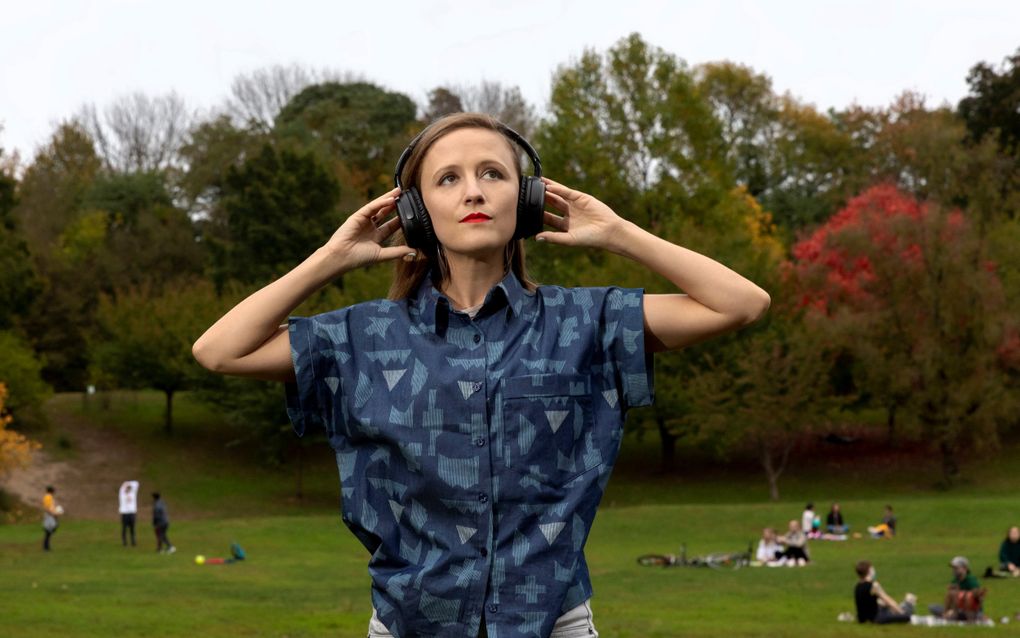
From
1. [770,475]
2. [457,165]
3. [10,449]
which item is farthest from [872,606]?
[10,449]

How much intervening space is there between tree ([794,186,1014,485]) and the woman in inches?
1932

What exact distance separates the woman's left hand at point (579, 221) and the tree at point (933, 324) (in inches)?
1928

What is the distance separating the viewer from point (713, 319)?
390cm

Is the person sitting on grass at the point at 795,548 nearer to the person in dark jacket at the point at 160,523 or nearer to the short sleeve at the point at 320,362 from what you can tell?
the person in dark jacket at the point at 160,523

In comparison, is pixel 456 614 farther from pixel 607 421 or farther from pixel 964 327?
pixel 964 327

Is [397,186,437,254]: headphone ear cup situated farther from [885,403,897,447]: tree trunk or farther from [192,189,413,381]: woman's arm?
[885,403,897,447]: tree trunk

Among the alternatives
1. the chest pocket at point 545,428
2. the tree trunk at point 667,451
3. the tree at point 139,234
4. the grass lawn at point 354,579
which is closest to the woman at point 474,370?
the chest pocket at point 545,428

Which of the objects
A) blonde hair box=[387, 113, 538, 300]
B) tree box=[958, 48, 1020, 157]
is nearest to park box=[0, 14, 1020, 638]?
tree box=[958, 48, 1020, 157]

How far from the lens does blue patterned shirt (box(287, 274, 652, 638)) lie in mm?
3617

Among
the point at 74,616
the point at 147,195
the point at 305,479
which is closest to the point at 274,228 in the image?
the point at 305,479

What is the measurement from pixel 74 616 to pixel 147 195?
63145 millimetres

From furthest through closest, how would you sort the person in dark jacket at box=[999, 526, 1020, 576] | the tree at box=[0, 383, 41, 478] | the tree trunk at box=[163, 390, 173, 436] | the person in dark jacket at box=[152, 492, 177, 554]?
the tree trunk at box=[163, 390, 173, 436]
the tree at box=[0, 383, 41, 478]
the person in dark jacket at box=[152, 492, 177, 554]
the person in dark jacket at box=[999, 526, 1020, 576]

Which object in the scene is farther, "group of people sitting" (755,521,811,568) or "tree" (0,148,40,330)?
"tree" (0,148,40,330)

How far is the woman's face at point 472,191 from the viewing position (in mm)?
3904
